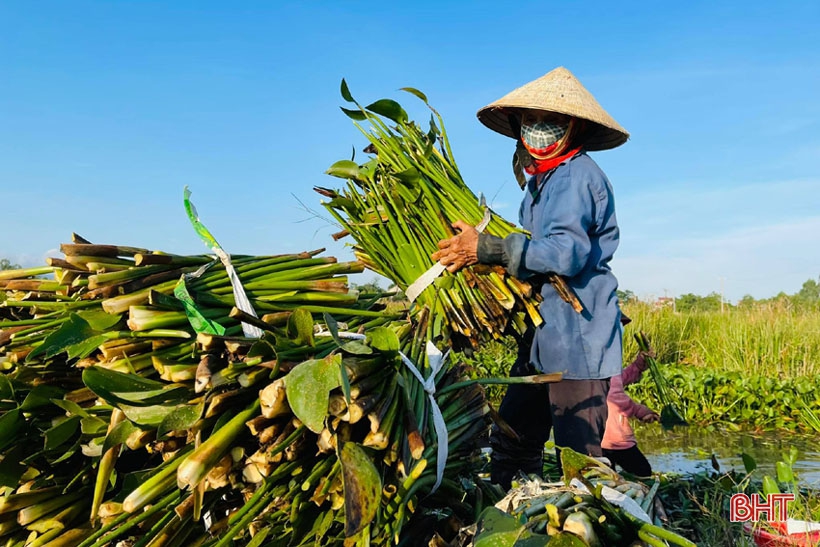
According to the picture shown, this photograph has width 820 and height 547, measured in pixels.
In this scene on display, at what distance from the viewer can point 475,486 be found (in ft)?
6.15

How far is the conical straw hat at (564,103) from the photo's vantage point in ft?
7.73

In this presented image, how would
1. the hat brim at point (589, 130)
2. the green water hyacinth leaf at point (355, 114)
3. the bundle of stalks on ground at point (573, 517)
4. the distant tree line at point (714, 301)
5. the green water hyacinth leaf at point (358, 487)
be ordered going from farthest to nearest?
the distant tree line at point (714, 301)
the hat brim at point (589, 130)
the green water hyacinth leaf at point (355, 114)
the bundle of stalks on ground at point (573, 517)
the green water hyacinth leaf at point (358, 487)

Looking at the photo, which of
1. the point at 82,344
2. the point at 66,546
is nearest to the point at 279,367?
the point at 82,344

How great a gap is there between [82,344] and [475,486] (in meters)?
1.18

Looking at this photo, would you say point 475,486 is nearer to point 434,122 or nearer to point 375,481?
point 375,481

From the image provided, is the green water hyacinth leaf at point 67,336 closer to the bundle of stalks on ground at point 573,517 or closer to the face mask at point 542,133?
the bundle of stalks on ground at point 573,517

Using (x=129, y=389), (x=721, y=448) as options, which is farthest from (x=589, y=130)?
(x=721, y=448)

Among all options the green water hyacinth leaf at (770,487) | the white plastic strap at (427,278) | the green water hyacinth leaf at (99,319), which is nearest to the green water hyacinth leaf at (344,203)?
the white plastic strap at (427,278)

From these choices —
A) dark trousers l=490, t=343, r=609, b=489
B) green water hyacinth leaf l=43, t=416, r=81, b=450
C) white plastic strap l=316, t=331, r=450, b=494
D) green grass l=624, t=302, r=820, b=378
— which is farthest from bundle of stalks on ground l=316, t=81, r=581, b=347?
green grass l=624, t=302, r=820, b=378

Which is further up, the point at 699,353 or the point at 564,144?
the point at 564,144

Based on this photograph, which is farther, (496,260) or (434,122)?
(434,122)

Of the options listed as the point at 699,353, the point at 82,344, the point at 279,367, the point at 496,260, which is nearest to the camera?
the point at 279,367

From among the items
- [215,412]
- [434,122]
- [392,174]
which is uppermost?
[434,122]

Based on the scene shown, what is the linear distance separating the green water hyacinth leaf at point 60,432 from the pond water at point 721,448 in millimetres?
3641
